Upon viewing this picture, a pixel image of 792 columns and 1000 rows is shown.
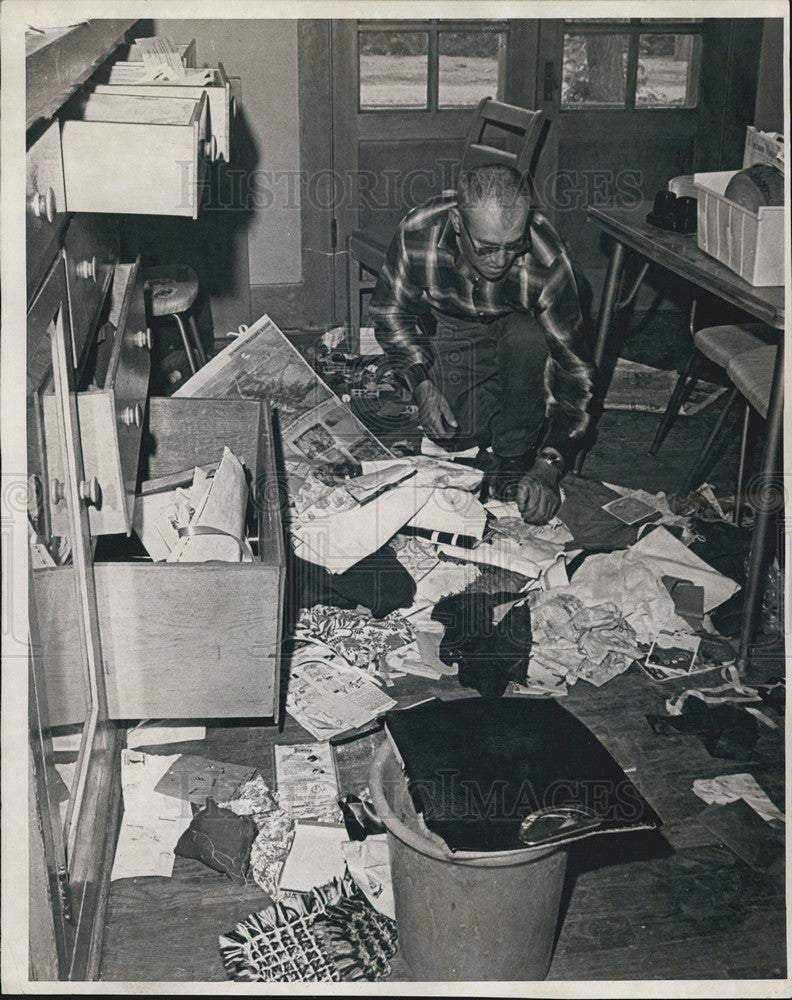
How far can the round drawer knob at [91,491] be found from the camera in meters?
1.40

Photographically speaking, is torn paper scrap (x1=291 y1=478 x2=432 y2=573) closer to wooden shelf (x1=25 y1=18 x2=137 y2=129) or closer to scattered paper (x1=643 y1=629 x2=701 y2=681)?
scattered paper (x1=643 y1=629 x2=701 y2=681)

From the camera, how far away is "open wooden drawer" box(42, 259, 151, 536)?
1.30m

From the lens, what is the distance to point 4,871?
90cm

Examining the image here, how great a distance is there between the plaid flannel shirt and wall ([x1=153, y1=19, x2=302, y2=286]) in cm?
112

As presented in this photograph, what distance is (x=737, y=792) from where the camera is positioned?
5.96 feet

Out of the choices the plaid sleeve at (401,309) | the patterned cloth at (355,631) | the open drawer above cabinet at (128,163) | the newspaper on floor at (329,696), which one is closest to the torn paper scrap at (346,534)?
the patterned cloth at (355,631)

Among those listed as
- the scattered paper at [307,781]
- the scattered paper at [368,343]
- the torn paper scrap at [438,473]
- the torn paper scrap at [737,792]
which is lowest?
Result: the torn paper scrap at [737,792]

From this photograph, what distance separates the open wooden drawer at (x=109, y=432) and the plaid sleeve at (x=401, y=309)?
115 cm

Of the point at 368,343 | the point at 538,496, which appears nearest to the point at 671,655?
the point at 538,496

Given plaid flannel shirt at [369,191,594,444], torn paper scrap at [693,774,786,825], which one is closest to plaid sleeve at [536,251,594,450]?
plaid flannel shirt at [369,191,594,444]

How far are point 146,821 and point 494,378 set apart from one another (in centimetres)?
178

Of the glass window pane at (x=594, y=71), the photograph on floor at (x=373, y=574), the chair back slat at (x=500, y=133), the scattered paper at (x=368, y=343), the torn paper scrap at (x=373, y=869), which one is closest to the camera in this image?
the photograph on floor at (x=373, y=574)

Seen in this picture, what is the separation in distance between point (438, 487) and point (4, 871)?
1.78 meters

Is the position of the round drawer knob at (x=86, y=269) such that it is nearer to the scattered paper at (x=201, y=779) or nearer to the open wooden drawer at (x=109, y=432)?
the open wooden drawer at (x=109, y=432)
